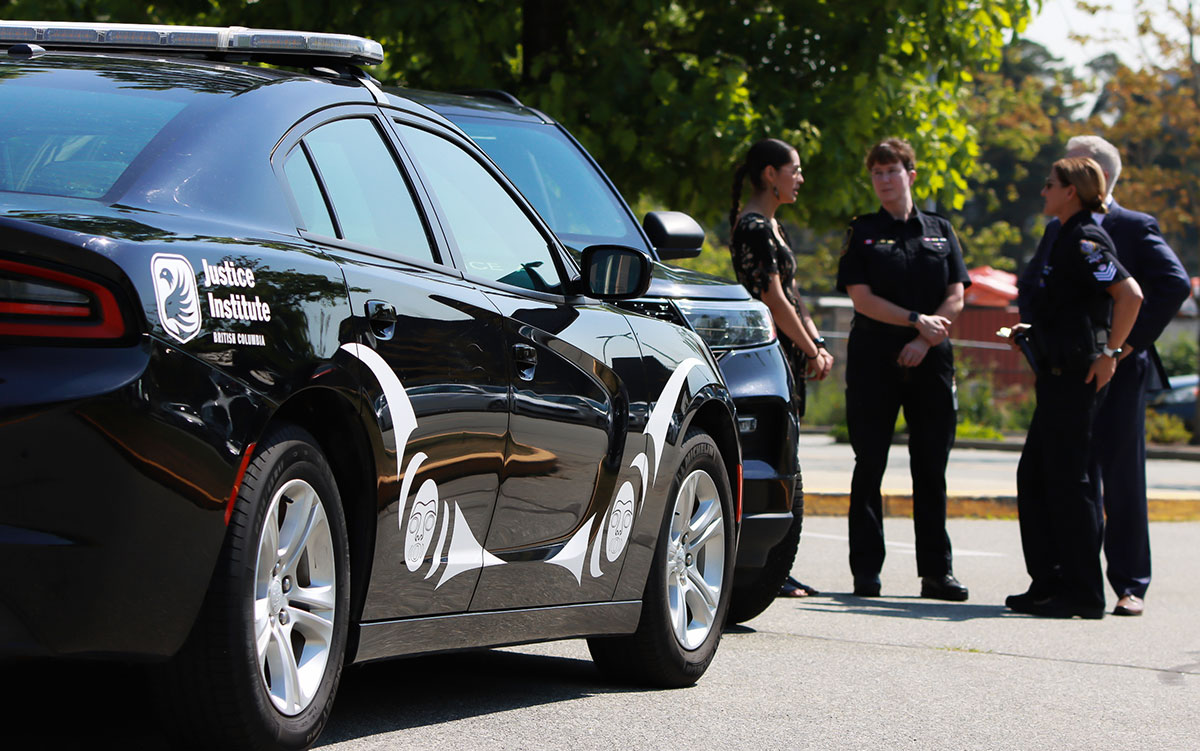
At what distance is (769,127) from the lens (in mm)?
12570

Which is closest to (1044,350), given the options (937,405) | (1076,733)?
(937,405)

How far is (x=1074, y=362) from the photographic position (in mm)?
8047

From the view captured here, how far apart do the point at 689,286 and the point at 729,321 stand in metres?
0.22

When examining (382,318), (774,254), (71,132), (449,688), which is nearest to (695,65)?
(774,254)

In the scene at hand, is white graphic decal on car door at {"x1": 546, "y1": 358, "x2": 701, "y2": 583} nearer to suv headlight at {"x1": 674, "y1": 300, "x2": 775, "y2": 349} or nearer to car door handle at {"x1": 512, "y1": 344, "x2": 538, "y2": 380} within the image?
car door handle at {"x1": 512, "y1": 344, "x2": 538, "y2": 380}

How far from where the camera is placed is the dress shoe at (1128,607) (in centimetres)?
823

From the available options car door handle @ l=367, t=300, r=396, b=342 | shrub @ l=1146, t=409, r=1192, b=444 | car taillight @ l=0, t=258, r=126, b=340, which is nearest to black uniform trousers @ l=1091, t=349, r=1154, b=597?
car door handle @ l=367, t=300, r=396, b=342

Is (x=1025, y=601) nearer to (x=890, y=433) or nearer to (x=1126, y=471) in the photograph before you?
(x=1126, y=471)

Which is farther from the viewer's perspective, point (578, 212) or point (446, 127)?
point (578, 212)

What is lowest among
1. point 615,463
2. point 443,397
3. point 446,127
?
point 615,463

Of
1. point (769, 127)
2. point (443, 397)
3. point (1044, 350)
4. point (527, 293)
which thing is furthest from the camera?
point (769, 127)

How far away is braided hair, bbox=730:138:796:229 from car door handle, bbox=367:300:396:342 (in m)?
4.46

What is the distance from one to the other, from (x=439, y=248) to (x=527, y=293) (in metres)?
0.38

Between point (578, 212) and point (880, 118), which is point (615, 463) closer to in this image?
point (578, 212)
